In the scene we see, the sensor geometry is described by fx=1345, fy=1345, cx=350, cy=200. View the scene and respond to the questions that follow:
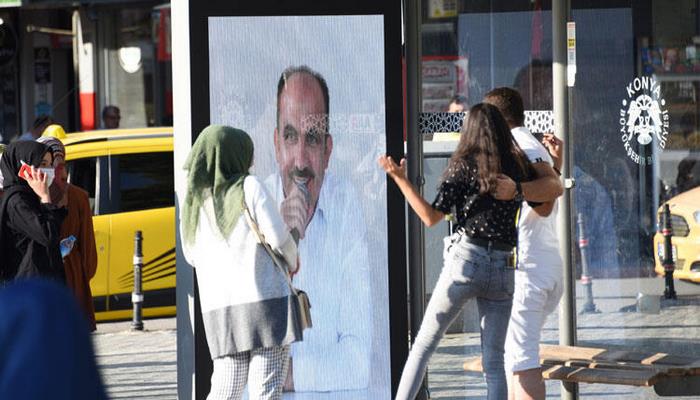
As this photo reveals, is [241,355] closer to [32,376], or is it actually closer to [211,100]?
[211,100]

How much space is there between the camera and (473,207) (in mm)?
6383

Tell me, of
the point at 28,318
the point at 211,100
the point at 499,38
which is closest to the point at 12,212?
the point at 211,100

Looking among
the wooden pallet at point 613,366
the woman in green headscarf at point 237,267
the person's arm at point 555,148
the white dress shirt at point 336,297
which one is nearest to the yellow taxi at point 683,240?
the wooden pallet at point 613,366

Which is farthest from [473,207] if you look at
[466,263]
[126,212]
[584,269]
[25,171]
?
[126,212]

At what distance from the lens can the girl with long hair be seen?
6.33 m

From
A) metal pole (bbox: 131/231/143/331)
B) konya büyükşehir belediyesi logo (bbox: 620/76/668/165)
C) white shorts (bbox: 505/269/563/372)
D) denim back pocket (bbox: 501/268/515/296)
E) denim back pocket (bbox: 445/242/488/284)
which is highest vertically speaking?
konya büyükşehir belediyesi logo (bbox: 620/76/668/165)

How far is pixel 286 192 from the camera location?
7.04 meters

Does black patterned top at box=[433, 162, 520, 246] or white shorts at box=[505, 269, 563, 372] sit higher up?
black patterned top at box=[433, 162, 520, 246]

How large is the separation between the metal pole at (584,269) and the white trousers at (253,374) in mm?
2178

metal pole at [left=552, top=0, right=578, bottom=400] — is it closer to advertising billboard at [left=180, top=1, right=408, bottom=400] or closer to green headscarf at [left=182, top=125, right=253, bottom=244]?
advertising billboard at [left=180, top=1, right=408, bottom=400]

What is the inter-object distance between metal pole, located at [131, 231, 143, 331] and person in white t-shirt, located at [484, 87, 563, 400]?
6316 millimetres

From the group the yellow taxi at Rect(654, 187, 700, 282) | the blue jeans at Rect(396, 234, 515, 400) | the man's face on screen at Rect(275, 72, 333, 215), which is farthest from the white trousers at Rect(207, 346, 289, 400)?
the yellow taxi at Rect(654, 187, 700, 282)

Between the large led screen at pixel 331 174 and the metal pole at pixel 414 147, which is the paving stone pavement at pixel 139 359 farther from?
the metal pole at pixel 414 147

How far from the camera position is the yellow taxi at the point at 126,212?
13219mm
